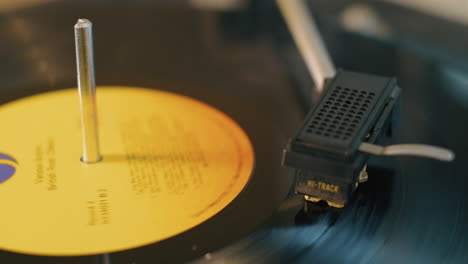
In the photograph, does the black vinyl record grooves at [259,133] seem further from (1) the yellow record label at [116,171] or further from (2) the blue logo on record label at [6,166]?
(2) the blue logo on record label at [6,166]

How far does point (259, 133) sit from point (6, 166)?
0.31m

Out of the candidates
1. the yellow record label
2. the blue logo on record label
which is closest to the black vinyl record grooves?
the yellow record label

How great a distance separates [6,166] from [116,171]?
0.13 meters

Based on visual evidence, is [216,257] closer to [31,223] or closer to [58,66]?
[31,223]

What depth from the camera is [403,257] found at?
560mm

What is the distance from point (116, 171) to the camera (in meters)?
0.70

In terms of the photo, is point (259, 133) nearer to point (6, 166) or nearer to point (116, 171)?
point (116, 171)

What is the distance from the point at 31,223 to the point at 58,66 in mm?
398

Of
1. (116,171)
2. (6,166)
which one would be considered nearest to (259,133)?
(116,171)

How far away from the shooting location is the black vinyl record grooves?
57 centimetres

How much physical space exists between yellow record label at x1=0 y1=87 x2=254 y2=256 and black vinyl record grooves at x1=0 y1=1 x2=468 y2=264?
0.02 meters

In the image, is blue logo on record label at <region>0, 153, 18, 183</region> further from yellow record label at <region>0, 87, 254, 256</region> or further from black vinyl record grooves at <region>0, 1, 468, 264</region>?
black vinyl record grooves at <region>0, 1, 468, 264</region>

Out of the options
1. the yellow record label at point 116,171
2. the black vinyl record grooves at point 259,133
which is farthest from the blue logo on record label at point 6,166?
the black vinyl record grooves at point 259,133

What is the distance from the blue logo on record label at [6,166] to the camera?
0.69 metres
